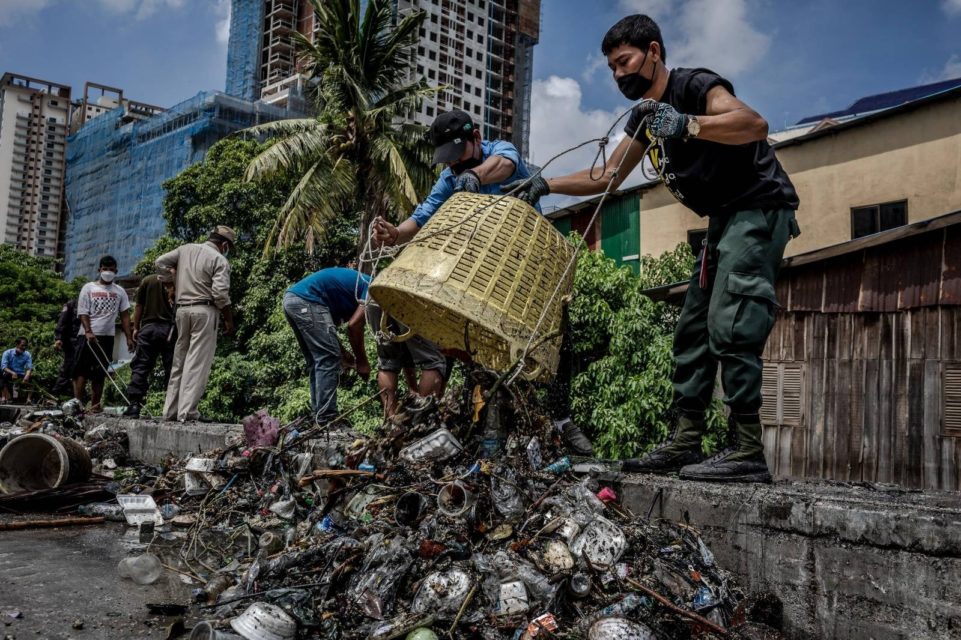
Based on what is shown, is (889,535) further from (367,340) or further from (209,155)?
(209,155)

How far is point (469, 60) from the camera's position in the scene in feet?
276

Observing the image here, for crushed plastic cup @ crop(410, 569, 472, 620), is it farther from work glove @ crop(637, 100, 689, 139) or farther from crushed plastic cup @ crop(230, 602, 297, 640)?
work glove @ crop(637, 100, 689, 139)

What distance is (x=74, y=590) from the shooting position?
2.61m

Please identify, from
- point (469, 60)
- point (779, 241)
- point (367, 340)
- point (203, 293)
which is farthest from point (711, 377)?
point (469, 60)

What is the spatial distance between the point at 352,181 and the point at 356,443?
14.0 meters

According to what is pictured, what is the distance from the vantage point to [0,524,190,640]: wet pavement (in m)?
2.18

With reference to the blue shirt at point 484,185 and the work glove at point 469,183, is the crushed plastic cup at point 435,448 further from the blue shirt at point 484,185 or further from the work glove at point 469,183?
the blue shirt at point 484,185

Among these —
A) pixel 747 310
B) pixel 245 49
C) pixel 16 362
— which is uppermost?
pixel 245 49

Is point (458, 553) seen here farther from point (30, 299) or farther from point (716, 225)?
point (30, 299)

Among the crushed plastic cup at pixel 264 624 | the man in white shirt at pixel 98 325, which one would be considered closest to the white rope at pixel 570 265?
the crushed plastic cup at pixel 264 624

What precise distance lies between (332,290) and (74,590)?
9.59ft

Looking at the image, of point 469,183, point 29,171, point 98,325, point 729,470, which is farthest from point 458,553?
point 29,171

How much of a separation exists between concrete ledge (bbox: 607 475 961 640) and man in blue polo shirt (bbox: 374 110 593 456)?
5.08ft

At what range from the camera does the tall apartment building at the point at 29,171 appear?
81.9 m
